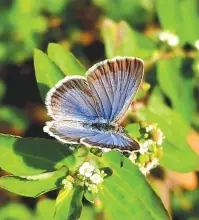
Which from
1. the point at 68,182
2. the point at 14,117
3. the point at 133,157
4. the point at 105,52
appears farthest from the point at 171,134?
the point at 14,117

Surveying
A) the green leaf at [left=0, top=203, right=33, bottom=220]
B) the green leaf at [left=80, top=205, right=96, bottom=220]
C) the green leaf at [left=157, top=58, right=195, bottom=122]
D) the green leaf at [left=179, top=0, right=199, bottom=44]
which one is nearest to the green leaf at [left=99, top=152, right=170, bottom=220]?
the green leaf at [left=157, top=58, right=195, bottom=122]

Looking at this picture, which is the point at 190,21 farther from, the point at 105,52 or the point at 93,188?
the point at 93,188

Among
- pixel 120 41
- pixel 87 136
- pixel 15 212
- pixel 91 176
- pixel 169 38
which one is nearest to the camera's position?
pixel 87 136

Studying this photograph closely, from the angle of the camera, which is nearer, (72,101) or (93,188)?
(93,188)

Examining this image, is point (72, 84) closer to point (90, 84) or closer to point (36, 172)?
point (90, 84)

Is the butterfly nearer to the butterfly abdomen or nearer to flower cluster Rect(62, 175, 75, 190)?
the butterfly abdomen

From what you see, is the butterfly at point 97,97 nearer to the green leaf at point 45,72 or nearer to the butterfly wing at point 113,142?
the butterfly wing at point 113,142
